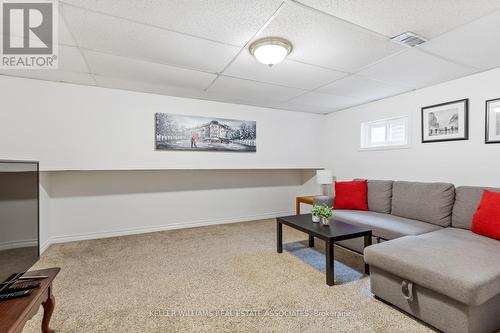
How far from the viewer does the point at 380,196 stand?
11.0 feet

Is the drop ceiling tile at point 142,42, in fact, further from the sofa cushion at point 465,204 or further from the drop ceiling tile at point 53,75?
the sofa cushion at point 465,204

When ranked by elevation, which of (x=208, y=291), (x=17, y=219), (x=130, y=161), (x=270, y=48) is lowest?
(x=208, y=291)

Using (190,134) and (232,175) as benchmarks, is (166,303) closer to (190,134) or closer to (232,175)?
(190,134)

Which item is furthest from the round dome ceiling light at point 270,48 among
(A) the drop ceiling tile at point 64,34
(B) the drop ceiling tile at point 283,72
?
(A) the drop ceiling tile at point 64,34

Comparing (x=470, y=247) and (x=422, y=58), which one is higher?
(x=422, y=58)

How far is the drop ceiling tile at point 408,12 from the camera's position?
60.6 inches

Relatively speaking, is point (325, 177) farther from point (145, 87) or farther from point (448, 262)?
point (145, 87)

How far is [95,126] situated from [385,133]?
4.29m

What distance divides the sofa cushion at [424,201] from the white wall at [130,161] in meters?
1.85

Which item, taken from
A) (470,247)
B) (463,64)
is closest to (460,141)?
(463,64)

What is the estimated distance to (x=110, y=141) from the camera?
3230 mm

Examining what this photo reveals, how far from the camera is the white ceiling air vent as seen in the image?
191 cm

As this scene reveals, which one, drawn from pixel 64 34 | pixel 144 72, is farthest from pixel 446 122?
pixel 64 34

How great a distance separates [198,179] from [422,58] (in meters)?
3.45
